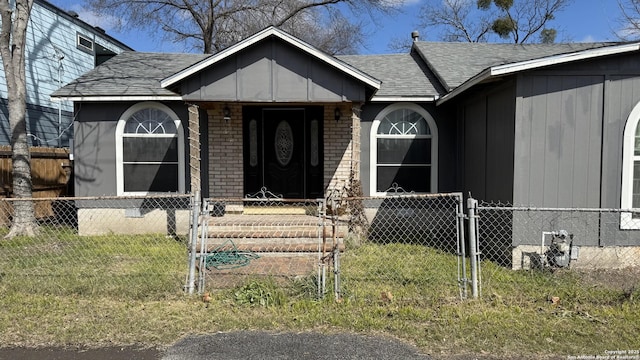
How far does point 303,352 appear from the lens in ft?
11.7

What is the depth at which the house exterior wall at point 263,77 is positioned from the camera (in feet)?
24.1

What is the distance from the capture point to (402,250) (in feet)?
23.9

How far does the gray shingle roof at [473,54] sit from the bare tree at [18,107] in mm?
8717

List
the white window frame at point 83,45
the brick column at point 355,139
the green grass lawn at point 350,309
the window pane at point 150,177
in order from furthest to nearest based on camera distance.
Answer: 1. the white window frame at point 83,45
2. the window pane at point 150,177
3. the brick column at point 355,139
4. the green grass lawn at point 350,309

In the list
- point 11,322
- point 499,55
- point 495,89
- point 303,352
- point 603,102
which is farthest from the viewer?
point 499,55

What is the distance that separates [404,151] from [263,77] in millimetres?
3577

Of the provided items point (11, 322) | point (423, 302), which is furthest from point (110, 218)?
point (423, 302)

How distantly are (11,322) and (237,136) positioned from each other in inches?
222

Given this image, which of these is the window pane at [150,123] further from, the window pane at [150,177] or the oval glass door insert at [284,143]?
the oval glass door insert at [284,143]

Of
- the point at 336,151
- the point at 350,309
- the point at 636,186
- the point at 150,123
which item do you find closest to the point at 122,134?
the point at 150,123

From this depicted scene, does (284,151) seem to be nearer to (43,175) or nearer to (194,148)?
(194,148)

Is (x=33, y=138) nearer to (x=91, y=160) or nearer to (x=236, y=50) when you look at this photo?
(x=91, y=160)

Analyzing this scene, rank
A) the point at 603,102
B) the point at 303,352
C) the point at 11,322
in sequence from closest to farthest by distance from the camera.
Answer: the point at 303,352
the point at 11,322
the point at 603,102

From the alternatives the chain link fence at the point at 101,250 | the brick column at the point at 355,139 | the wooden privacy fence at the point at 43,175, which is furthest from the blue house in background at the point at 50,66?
the brick column at the point at 355,139
